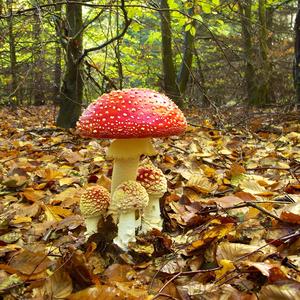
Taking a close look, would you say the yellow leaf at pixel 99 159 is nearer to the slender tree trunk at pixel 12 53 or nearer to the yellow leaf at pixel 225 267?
the slender tree trunk at pixel 12 53

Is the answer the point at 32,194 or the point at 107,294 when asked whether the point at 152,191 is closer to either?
the point at 107,294

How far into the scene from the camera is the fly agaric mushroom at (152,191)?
2012mm

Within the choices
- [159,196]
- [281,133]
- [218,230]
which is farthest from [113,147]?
[281,133]

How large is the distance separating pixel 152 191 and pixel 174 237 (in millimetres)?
271

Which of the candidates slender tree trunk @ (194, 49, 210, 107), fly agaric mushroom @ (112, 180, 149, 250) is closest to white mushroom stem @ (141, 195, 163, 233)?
fly agaric mushroom @ (112, 180, 149, 250)

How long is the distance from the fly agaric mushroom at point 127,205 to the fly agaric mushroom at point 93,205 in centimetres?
11

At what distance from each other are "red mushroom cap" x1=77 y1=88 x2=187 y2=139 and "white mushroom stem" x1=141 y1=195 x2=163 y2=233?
0.44 meters

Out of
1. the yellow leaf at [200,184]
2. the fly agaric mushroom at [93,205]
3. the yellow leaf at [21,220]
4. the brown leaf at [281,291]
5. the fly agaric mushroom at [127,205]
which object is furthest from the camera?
the yellow leaf at [200,184]

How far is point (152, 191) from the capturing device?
6.59 ft

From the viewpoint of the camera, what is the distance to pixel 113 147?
6.57 ft

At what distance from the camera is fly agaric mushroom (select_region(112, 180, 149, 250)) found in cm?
186

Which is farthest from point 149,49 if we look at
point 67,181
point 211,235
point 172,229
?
point 211,235

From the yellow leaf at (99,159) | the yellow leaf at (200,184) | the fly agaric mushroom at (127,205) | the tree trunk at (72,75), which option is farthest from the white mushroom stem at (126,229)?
the tree trunk at (72,75)

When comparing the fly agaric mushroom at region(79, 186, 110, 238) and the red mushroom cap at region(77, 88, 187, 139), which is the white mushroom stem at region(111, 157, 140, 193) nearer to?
the fly agaric mushroom at region(79, 186, 110, 238)
